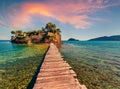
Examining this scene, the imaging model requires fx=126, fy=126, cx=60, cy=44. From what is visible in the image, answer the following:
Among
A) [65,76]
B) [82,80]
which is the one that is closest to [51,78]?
[65,76]

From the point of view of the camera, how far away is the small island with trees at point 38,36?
86.0m

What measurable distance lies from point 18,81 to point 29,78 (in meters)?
1.13

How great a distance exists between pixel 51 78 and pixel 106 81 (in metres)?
5.88

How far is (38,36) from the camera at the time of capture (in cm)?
8925

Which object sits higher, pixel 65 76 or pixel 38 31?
pixel 38 31

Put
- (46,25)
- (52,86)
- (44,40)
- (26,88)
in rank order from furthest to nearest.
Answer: (46,25) → (44,40) → (26,88) → (52,86)

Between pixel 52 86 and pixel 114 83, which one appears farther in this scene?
pixel 114 83

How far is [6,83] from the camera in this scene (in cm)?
1112

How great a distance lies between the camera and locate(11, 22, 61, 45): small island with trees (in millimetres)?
86000

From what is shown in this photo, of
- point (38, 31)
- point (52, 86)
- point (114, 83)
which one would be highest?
point (38, 31)

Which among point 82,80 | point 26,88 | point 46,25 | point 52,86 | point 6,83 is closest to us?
point 52,86

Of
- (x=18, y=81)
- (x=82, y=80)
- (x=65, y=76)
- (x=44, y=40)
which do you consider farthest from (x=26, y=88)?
(x=44, y=40)

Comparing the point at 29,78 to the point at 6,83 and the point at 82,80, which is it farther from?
the point at 82,80

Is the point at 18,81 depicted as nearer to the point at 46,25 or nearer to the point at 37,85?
the point at 37,85
